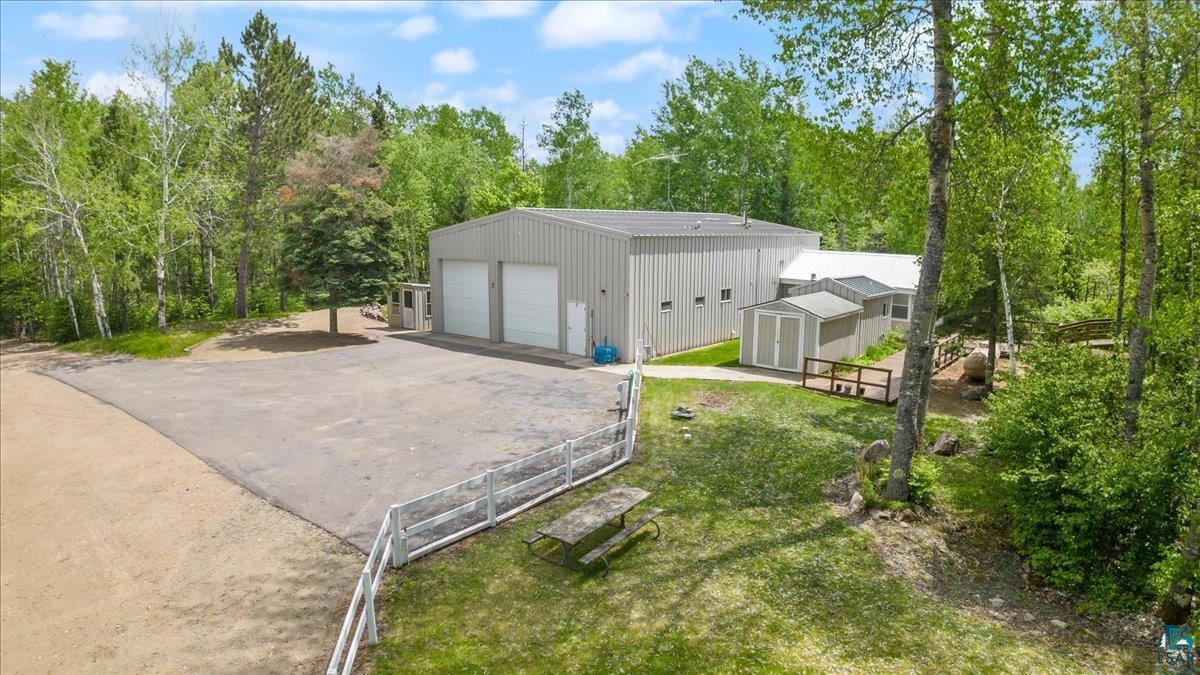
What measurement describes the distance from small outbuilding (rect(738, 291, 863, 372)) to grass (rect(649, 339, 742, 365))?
31.1 inches

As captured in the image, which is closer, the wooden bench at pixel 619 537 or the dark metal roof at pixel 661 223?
the wooden bench at pixel 619 537

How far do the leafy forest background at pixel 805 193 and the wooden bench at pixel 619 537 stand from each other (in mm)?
5178

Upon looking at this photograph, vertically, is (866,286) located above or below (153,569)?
above

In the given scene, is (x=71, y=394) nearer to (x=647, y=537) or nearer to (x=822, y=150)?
(x=647, y=537)

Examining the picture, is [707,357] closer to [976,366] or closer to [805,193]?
[976,366]

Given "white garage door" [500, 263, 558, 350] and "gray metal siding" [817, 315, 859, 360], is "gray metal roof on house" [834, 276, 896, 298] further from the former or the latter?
"white garage door" [500, 263, 558, 350]

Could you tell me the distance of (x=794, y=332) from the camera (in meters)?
20.1

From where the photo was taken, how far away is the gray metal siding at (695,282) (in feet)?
69.7

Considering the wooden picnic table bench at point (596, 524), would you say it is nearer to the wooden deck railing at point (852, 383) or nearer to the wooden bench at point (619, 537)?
the wooden bench at point (619, 537)

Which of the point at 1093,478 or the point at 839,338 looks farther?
the point at 839,338

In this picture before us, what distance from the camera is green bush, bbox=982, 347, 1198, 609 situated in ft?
26.5

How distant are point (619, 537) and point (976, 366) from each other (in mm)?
16842

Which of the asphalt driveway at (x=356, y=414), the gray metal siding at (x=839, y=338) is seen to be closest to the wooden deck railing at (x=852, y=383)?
the gray metal siding at (x=839, y=338)

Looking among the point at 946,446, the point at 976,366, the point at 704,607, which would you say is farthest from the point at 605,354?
the point at 704,607
